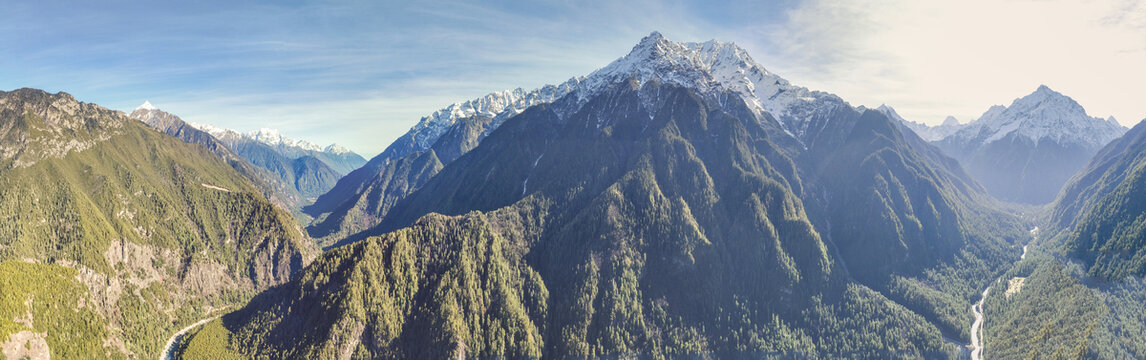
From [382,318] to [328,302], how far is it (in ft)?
73.5

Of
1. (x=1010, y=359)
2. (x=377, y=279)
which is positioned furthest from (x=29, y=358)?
(x=1010, y=359)

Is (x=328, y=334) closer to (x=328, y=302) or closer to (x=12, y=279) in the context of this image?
(x=328, y=302)

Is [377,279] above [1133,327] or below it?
above

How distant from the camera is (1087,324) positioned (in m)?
185

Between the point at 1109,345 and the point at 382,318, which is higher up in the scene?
the point at 382,318

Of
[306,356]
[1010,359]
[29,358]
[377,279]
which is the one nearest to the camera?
[29,358]

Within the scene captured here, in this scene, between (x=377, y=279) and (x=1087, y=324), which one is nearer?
(x=1087, y=324)

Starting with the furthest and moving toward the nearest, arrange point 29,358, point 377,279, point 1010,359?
point 377,279 < point 1010,359 < point 29,358

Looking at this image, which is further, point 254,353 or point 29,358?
point 254,353

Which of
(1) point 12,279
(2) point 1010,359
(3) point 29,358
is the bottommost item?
(2) point 1010,359

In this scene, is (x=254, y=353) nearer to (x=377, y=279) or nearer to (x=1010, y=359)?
(x=377, y=279)

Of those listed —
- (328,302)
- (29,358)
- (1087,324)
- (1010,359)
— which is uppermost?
(328,302)

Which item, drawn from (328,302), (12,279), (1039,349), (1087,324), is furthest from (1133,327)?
(12,279)

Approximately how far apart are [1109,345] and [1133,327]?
79.8 feet
